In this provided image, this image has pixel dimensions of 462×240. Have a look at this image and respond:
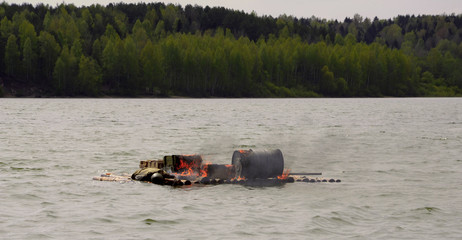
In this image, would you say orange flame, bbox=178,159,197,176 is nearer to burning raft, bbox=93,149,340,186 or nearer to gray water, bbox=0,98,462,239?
burning raft, bbox=93,149,340,186

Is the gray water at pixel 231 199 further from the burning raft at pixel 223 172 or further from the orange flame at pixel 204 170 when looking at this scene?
the orange flame at pixel 204 170

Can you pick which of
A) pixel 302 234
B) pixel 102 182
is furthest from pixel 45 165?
pixel 302 234

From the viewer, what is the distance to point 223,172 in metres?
28.5

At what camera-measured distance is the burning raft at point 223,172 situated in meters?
27.8

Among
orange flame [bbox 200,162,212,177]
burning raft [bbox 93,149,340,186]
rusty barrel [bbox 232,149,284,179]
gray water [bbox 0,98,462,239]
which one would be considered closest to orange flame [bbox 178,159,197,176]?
burning raft [bbox 93,149,340,186]

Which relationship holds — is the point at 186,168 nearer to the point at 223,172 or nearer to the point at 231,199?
the point at 223,172

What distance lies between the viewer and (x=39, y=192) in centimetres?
2536

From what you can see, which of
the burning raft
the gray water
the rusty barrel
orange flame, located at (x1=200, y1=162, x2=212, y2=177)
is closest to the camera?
the gray water

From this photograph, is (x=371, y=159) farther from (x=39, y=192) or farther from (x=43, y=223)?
(x=43, y=223)

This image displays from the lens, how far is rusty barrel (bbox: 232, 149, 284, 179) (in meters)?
28.0

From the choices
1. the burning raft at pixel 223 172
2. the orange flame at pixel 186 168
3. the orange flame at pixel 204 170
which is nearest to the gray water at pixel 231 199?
the burning raft at pixel 223 172

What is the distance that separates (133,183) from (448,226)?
13182mm

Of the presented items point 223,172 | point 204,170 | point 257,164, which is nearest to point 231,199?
point 257,164

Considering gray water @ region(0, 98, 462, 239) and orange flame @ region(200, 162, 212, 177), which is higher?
orange flame @ region(200, 162, 212, 177)
